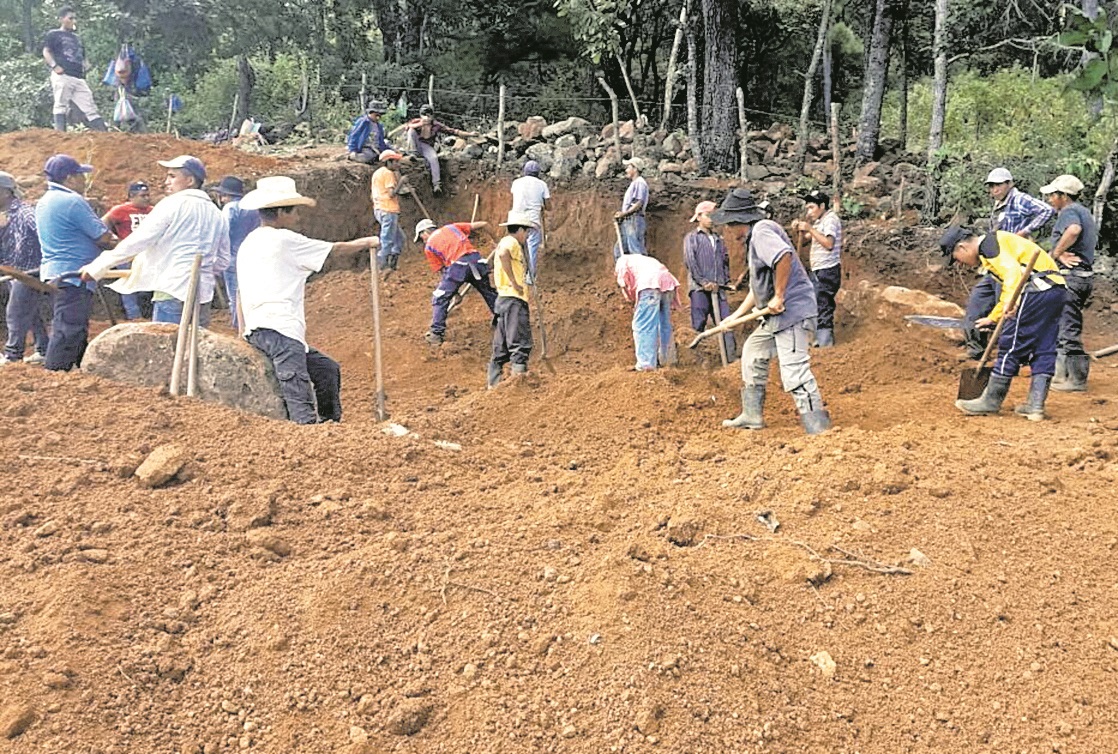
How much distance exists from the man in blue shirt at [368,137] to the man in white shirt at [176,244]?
652 cm

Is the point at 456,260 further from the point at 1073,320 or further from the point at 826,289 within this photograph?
the point at 1073,320

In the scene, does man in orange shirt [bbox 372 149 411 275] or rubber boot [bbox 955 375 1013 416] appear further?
man in orange shirt [bbox 372 149 411 275]

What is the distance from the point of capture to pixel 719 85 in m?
13.1

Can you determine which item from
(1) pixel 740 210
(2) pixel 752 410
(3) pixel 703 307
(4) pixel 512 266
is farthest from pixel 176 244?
(3) pixel 703 307

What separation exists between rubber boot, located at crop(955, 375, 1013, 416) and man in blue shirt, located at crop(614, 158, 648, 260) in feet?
18.1

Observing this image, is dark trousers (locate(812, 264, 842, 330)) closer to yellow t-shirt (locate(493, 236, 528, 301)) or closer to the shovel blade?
the shovel blade

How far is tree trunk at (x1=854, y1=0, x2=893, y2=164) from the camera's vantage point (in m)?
13.6

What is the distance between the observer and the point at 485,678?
275cm

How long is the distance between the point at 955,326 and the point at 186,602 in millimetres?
7223

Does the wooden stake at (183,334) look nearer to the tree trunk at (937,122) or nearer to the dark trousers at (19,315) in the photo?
the dark trousers at (19,315)

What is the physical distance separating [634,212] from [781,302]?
5736mm

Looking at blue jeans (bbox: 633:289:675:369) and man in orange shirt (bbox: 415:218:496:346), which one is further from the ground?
man in orange shirt (bbox: 415:218:496:346)

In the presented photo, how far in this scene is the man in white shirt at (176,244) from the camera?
5.41 metres

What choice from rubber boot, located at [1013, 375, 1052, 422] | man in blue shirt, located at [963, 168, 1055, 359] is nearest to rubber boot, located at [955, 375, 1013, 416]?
rubber boot, located at [1013, 375, 1052, 422]
